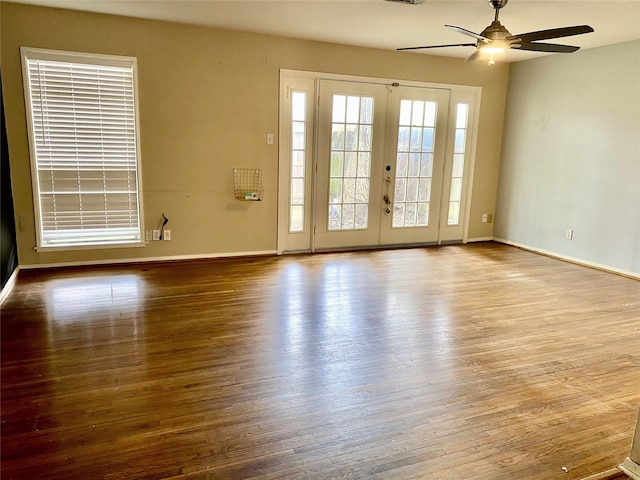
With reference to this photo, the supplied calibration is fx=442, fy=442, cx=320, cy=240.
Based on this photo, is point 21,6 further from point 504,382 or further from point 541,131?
point 541,131

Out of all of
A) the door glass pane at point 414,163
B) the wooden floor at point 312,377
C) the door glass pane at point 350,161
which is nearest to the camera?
the wooden floor at point 312,377

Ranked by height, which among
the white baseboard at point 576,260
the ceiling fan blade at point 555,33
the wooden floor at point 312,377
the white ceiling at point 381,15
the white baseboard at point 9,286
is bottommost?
the wooden floor at point 312,377

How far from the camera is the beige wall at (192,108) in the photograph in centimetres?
423

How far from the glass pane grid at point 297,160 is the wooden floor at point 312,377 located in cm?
118

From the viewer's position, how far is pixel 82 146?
14.5 ft

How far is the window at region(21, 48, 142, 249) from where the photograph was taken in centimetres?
425

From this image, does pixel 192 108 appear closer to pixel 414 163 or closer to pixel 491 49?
pixel 414 163

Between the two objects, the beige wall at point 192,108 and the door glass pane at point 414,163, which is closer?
the beige wall at point 192,108

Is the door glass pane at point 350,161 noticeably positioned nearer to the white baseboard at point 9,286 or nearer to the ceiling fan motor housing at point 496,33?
the ceiling fan motor housing at point 496,33

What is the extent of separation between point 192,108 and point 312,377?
11.2 feet

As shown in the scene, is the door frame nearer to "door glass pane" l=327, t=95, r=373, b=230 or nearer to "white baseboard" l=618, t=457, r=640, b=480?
"door glass pane" l=327, t=95, r=373, b=230

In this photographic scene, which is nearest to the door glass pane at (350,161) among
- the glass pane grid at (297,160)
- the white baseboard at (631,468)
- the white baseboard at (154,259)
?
the glass pane grid at (297,160)

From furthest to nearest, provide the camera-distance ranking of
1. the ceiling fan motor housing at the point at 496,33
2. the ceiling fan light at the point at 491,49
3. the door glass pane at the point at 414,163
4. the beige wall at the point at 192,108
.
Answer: the door glass pane at the point at 414,163 < the beige wall at the point at 192,108 < the ceiling fan light at the point at 491,49 < the ceiling fan motor housing at the point at 496,33

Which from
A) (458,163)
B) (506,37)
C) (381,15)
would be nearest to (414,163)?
(458,163)
